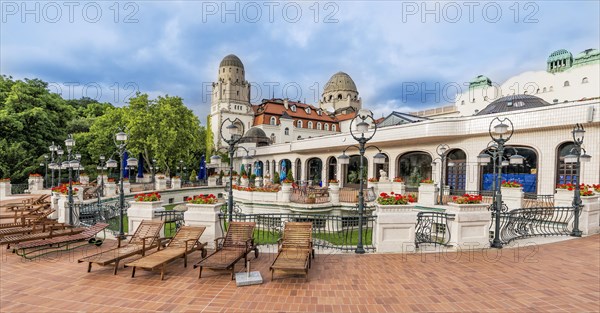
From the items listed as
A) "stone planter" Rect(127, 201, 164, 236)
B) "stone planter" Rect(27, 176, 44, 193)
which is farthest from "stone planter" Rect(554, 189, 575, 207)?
"stone planter" Rect(27, 176, 44, 193)

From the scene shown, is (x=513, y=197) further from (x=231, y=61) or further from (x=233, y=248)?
(x=231, y=61)

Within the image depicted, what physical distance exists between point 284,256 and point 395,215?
3.39m

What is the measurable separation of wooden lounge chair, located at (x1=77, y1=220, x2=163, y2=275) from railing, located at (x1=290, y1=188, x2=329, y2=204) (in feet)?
28.6

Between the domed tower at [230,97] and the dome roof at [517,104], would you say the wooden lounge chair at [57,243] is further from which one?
the domed tower at [230,97]

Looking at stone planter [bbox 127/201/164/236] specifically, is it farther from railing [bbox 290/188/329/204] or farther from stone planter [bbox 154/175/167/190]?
stone planter [bbox 154/175/167/190]

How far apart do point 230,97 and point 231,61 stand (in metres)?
9.63

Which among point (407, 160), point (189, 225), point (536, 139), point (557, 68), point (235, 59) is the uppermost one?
point (235, 59)

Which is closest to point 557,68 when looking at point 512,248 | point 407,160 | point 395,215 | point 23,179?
point 407,160

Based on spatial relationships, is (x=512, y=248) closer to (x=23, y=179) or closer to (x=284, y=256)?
(x=284, y=256)

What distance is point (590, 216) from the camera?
10445 mm

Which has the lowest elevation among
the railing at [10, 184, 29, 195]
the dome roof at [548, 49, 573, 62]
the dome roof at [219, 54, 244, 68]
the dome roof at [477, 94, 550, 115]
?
the railing at [10, 184, 29, 195]

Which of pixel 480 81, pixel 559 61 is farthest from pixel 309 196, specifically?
Answer: pixel 559 61

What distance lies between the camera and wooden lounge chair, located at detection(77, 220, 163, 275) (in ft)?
19.3

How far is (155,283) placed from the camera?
218 inches
